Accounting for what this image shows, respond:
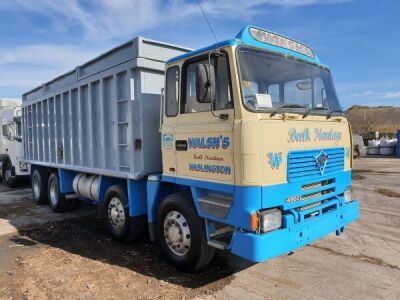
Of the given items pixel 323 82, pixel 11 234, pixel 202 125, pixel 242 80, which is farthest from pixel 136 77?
pixel 11 234

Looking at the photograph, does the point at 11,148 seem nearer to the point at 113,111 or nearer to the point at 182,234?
the point at 113,111

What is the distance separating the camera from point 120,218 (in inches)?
258

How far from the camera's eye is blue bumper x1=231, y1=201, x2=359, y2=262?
4.07m

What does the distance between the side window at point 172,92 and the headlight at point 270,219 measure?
1.83 m

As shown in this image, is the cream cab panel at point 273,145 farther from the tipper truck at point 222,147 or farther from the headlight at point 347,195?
→ the headlight at point 347,195

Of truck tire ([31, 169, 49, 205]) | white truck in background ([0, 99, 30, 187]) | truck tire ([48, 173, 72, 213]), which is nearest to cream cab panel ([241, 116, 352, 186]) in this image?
truck tire ([48, 173, 72, 213])

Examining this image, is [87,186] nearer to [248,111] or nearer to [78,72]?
[78,72]

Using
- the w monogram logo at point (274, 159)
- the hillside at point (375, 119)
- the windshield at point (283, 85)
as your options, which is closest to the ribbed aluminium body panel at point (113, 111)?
the windshield at point (283, 85)

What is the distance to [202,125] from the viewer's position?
472cm

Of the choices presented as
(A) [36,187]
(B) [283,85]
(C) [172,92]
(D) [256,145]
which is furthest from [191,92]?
(A) [36,187]

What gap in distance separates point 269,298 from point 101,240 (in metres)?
3.59

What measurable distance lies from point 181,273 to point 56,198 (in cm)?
541

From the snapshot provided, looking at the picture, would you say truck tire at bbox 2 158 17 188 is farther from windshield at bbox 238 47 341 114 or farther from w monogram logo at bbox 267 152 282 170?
w monogram logo at bbox 267 152 282 170

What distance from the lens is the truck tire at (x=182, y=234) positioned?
16.0 feet
